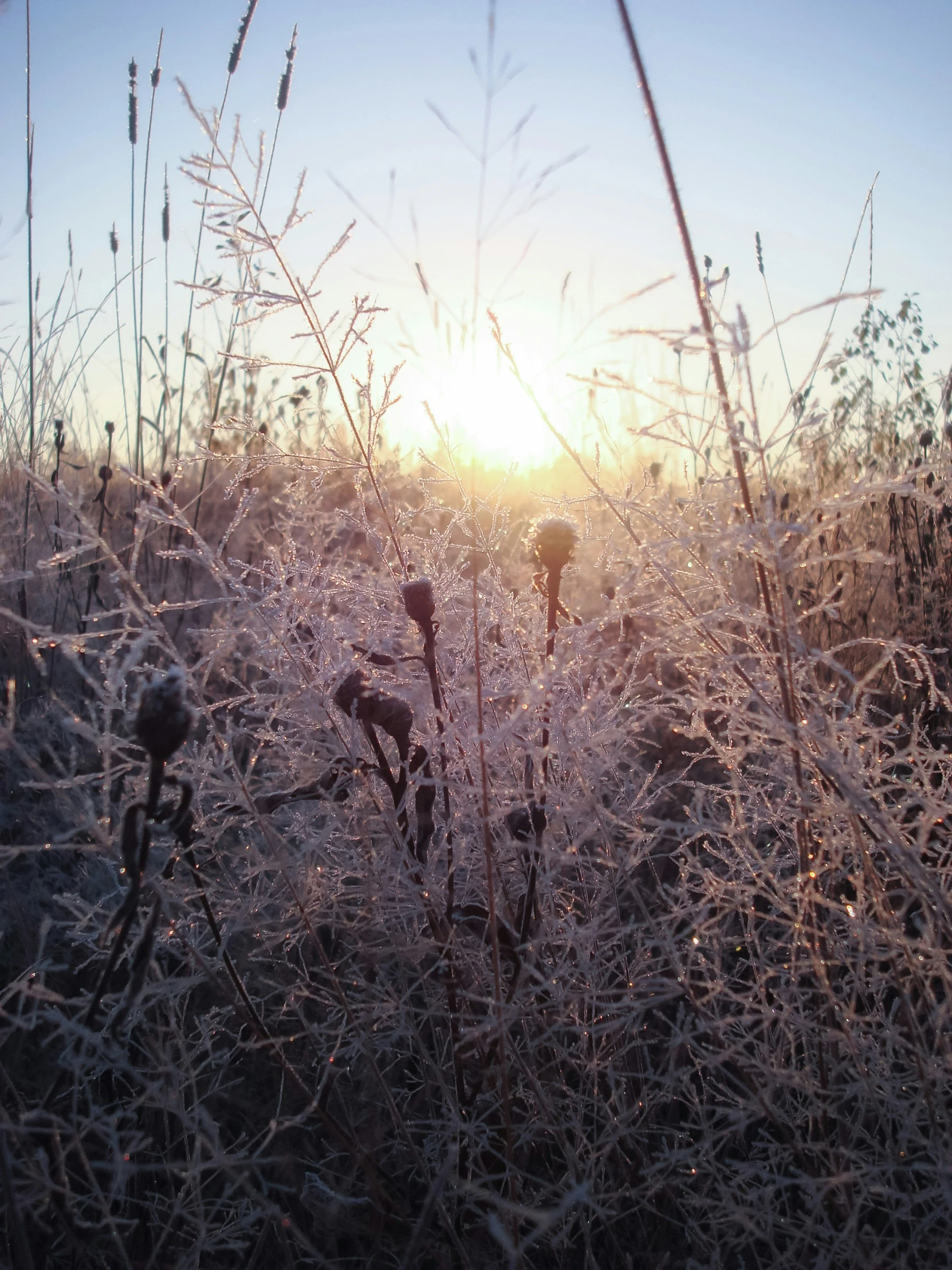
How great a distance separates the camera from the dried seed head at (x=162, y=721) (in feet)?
1.79

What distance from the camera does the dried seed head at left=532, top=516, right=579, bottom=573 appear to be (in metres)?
0.81

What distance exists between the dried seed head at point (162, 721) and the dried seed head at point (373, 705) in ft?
0.73

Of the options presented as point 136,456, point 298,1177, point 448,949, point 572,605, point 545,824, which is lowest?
point 298,1177

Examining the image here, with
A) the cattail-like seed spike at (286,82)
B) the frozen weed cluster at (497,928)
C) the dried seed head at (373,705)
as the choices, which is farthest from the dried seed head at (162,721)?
the cattail-like seed spike at (286,82)

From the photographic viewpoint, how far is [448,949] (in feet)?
2.94

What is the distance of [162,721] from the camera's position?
0.55 metres

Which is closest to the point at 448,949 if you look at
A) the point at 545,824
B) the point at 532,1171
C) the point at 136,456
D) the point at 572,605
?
the point at 545,824

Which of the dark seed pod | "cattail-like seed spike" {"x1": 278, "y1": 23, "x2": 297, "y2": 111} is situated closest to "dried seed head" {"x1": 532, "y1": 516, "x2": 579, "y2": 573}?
the dark seed pod

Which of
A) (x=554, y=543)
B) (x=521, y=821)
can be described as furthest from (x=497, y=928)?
(x=554, y=543)

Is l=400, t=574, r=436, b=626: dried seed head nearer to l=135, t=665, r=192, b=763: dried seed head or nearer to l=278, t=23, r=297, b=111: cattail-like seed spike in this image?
l=135, t=665, r=192, b=763: dried seed head

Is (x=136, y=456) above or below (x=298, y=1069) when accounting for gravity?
above

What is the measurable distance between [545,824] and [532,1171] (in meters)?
0.48

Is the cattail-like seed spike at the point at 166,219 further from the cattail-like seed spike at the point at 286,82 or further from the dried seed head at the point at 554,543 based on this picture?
the dried seed head at the point at 554,543

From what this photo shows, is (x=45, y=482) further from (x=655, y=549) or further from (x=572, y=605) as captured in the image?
(x=572, y=605)
